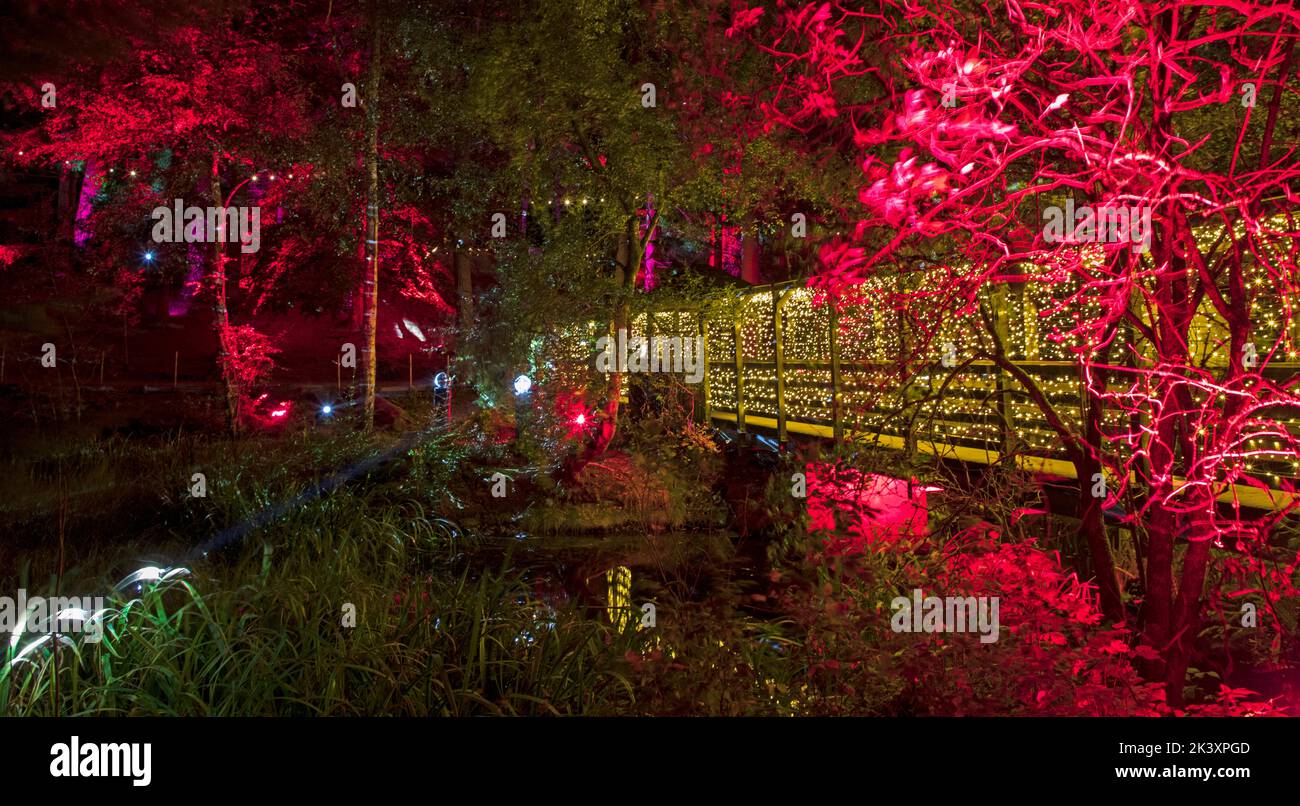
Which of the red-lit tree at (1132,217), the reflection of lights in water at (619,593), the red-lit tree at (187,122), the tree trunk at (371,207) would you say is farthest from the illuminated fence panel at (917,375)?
the red-lit tree at (187,122)

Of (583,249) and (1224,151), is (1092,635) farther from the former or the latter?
(583,249)

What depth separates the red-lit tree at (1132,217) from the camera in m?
3.43

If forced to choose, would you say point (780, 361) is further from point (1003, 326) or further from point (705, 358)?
point (1003, 326)

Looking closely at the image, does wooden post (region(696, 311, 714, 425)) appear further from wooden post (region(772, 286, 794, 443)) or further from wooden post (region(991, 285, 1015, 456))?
wooden post (region(991, 285, 1015, 456))

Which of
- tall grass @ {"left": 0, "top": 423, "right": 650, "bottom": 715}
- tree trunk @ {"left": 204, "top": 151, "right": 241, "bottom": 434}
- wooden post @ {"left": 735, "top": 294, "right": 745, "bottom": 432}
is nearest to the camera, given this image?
tall grass @ {"left": 0, "top": 423, "right": 650, "bottom": 715}

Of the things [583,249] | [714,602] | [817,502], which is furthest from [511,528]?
[817,502]

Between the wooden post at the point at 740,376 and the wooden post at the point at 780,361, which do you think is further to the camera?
the wooden post at the point at 740,376

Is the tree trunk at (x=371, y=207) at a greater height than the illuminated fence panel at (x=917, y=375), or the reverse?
the tree trunk at (x=371, y=207)

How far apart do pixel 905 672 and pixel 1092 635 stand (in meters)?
1.12

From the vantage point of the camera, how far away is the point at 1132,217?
3551 millimetres

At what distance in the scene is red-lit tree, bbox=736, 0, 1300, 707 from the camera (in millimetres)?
3428

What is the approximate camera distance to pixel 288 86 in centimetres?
1357

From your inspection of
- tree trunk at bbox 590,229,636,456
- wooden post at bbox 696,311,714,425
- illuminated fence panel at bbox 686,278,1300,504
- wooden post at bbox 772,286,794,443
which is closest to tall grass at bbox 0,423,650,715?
illuminated fence panel at bbox 686,278,1300,504

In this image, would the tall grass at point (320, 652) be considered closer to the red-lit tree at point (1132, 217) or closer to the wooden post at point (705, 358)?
the red-lit tree at point (1132, 217)
